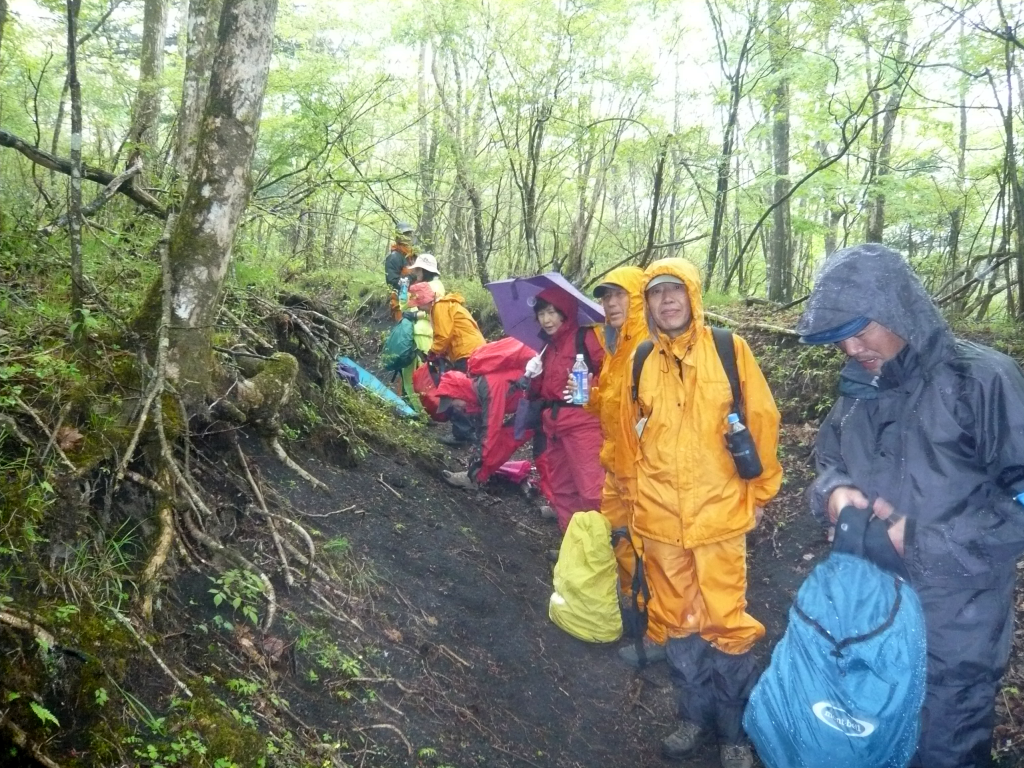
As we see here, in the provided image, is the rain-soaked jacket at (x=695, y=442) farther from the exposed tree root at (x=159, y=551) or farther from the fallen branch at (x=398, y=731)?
the exposed tree root at (x=159, y=551)

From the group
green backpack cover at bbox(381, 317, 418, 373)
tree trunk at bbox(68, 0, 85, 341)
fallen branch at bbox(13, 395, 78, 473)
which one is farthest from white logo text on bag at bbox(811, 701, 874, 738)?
green backpack cover at bbox(381, 317, 418, 373)

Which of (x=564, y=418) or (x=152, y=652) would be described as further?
(x=564, y=418)

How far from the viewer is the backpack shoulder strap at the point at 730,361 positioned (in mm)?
3506

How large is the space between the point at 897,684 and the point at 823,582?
439 mm

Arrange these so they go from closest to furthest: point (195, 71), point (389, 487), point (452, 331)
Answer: point (389, 487)
point (195, 71)
point (452, 331)

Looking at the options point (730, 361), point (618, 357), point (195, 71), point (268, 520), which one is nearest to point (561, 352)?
point (618, 357)

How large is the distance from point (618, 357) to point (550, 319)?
965mm

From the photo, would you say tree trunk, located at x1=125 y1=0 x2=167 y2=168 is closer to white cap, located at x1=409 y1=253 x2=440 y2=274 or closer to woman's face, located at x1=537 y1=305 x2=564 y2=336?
white cap, located at x1=409 y1=253 x2=440 y2=274

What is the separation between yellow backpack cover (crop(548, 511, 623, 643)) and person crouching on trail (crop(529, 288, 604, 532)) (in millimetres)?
999

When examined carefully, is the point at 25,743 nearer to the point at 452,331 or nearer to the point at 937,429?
the point at 937,429

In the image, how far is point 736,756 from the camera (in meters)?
3.46

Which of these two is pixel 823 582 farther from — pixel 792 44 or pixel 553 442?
pixel 792 44

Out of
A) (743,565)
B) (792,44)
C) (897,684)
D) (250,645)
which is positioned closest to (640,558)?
(743,565)

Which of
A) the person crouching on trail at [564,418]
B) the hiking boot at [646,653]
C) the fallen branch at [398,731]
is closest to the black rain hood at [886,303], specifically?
the fallen branch at [398,731]
